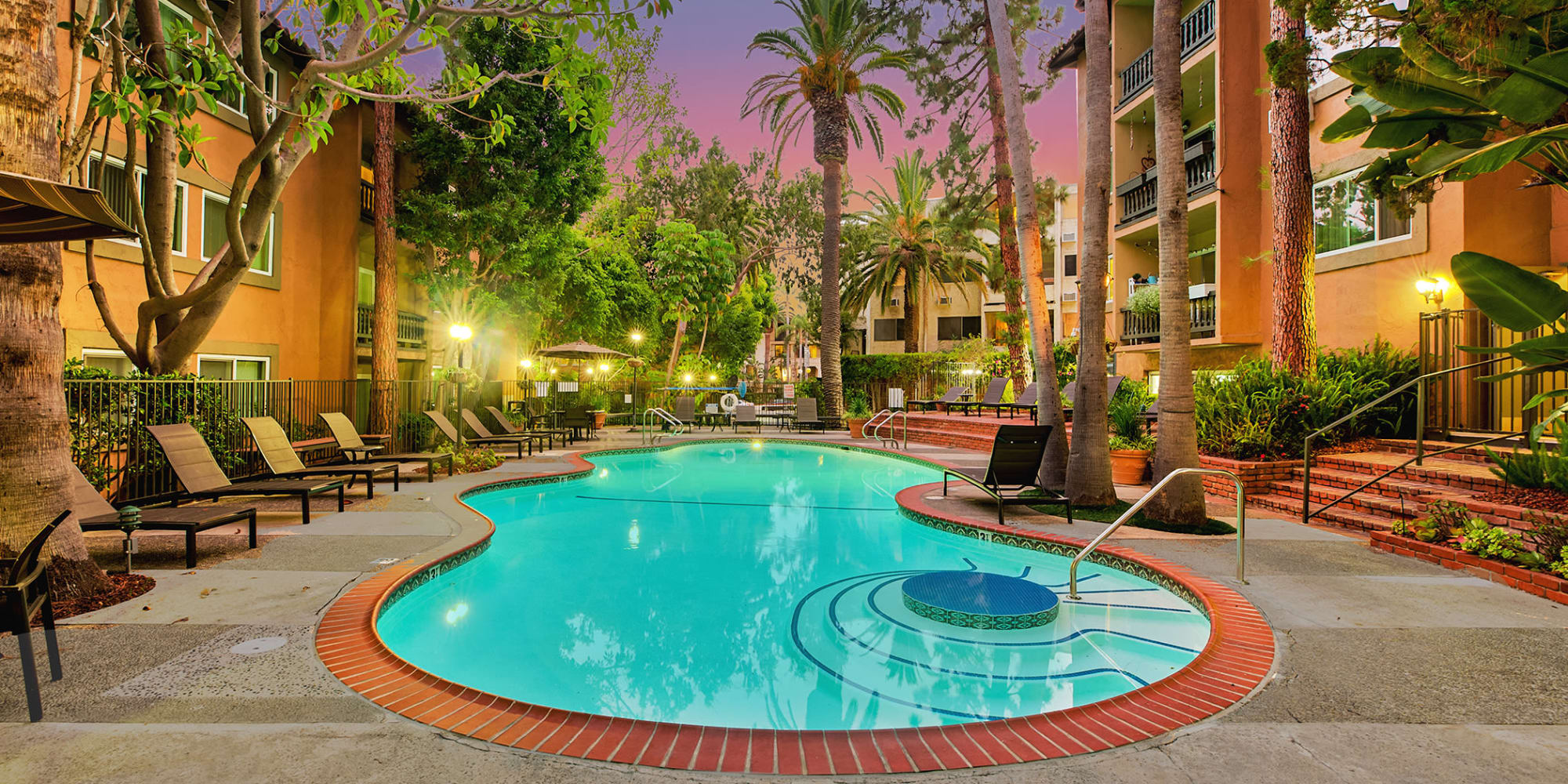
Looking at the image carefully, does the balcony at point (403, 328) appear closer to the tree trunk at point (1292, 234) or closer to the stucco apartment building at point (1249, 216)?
the stucco apartment building at point (1249, 216)

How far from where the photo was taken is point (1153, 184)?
17547mm

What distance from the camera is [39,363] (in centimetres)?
455

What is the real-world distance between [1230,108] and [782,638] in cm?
1573

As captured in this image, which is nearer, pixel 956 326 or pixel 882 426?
pixel 882 426

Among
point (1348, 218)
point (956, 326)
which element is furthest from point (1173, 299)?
point (956, 326)

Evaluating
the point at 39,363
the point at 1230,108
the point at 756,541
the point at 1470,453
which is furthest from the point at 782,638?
the point at 1230,108

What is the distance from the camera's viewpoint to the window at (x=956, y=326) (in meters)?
42.9

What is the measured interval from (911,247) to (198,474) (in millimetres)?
28240

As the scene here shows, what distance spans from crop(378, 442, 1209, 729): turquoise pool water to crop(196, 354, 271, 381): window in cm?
743

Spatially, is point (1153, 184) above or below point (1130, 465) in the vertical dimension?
above

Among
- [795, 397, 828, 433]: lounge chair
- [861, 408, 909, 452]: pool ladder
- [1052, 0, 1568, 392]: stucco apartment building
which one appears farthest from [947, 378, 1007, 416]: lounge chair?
[795, 397, 828, 433]: lounge chair

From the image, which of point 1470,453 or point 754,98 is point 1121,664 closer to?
point 1470,453

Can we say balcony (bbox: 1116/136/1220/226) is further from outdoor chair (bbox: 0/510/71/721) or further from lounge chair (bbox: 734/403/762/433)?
outdoor chair (bbox: 0/510/71/721)

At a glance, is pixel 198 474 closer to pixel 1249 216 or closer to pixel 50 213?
pixel 50 213
